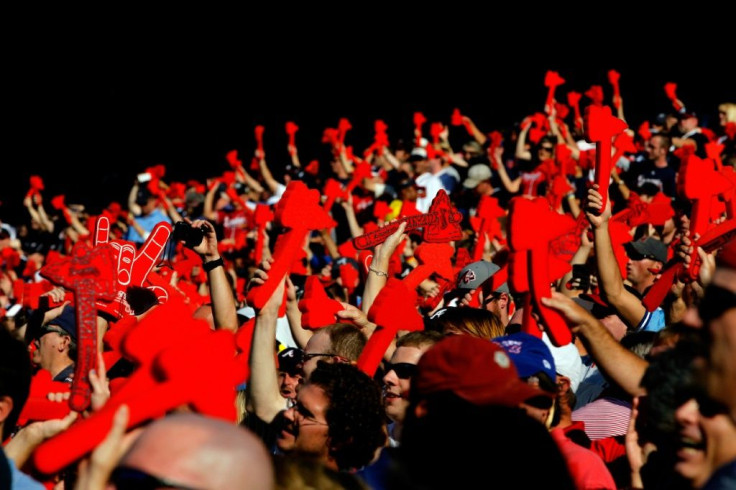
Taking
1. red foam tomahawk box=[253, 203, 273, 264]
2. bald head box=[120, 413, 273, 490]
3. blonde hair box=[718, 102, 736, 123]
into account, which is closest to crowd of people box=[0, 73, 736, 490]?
bald head box=[120, 413, 273, 490]

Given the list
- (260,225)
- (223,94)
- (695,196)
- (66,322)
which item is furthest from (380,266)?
(223,94)

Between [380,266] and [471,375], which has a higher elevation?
[471,375]

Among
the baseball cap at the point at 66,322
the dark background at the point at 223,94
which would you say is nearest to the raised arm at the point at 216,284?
the baseball cap at the point at 66,322

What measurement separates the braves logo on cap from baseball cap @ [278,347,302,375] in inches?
49.7

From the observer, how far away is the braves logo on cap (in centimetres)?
546

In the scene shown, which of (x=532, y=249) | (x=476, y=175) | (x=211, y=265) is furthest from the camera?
(x=476, y=175)

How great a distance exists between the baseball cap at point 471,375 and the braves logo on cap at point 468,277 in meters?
2.81

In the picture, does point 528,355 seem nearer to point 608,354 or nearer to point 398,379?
point 608,354

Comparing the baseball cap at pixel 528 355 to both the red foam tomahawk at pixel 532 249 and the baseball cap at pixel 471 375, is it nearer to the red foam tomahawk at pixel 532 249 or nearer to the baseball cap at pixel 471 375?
the red foam tomahawk at pixel 532 249

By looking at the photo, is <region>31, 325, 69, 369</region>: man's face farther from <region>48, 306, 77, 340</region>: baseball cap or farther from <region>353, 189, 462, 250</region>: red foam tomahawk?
<region>353, 189, 462, 250</region>: red foam tomahawk

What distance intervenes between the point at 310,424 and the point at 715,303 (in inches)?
62.6

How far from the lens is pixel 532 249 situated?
3.58 meters

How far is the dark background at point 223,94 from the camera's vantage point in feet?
45.5

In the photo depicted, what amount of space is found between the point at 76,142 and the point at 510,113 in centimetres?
816
